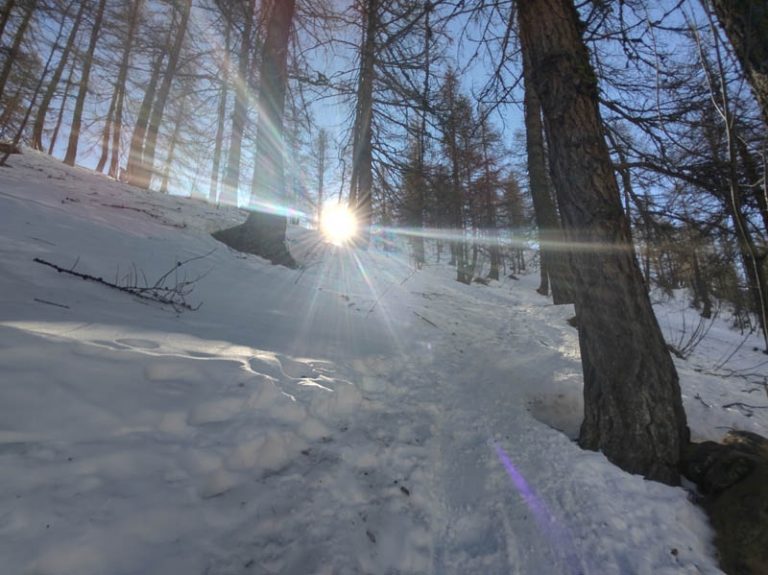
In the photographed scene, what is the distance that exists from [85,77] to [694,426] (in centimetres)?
2051

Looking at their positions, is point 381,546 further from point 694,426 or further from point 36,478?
point 694,426

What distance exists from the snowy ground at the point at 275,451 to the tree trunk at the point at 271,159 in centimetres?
267

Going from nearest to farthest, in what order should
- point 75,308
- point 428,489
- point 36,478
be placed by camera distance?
point 36,478, point 428,489, point 75,308

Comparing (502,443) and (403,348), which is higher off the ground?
(403,348)

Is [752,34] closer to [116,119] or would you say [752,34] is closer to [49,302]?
[49,302]

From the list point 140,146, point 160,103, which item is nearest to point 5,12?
point 140,146

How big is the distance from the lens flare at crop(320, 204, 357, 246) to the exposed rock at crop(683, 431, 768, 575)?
6985 mm

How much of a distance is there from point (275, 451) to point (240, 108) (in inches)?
496

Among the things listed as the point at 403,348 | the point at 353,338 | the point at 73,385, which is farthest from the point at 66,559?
the point at 403,348

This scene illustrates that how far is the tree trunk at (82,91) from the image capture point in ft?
42.3

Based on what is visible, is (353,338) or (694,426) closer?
(694,426)

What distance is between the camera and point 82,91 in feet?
45.2

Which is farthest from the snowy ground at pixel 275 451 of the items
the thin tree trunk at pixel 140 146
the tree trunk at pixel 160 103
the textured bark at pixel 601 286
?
the tree trunk at pixel 160 103

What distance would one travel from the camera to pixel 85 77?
13656 mm
